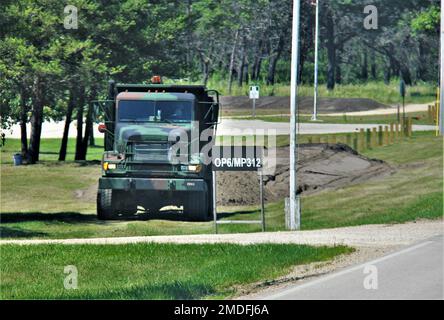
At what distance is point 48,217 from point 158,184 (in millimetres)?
8170

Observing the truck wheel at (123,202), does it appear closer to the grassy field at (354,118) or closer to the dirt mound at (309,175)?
the dirt mound at (309,175)

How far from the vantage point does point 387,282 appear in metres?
15.9

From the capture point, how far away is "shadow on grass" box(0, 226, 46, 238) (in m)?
31.8

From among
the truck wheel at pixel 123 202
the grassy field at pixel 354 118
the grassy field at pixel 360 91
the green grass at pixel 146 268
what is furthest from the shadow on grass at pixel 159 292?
the grassy field at pixel 360 91

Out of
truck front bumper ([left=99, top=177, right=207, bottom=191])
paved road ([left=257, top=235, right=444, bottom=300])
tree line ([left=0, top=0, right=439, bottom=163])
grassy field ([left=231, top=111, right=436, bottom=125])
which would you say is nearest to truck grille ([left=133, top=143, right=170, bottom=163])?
truck front bumper ([left=99, top=177, right=207, bottom=191])

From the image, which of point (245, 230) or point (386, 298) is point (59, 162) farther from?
point (386, 298)

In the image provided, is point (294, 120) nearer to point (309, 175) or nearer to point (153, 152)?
point (153, 152)

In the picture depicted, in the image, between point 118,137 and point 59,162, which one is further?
point 59,162

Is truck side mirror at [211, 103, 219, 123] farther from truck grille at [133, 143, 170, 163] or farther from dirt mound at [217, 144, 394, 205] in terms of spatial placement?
dirt mound at [217, 144, 394, 205]

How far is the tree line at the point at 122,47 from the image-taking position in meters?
50.3

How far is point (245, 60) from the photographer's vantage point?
85.2 m
